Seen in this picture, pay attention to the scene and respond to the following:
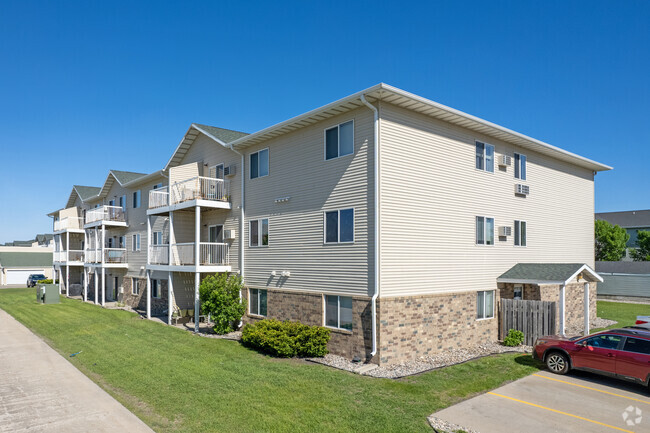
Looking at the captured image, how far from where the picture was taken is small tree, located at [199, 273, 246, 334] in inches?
689

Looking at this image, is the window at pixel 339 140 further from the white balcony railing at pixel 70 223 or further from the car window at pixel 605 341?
the white balcony railing at pixel 70 223

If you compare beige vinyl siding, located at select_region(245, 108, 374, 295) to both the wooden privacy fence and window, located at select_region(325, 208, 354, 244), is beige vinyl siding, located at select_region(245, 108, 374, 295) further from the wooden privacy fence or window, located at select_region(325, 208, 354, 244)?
the wooden privacy fence

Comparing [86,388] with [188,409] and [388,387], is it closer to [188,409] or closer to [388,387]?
[188,409]

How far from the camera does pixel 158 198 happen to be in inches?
883

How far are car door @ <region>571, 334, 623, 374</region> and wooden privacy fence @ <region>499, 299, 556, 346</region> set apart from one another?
3.17 metres

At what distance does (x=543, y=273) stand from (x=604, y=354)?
5337mm

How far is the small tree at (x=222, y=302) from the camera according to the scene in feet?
57.4

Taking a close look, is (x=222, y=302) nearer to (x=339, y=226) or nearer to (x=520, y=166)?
(x=339, y=226)

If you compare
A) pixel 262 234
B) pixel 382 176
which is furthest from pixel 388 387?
pixel 262 234

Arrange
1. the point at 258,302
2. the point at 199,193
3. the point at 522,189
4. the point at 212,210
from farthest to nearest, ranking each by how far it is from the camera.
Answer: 1. the point at 212,210
2. the point at 199,193
3. the point at 522,189
4. the point at 258,302

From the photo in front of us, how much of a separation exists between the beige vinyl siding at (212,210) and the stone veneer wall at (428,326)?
836 cm

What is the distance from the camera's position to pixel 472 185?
16.7 meters

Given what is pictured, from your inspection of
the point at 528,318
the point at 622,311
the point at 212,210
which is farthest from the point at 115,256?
the point at 622,311

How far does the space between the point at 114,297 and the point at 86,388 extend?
882 inches
